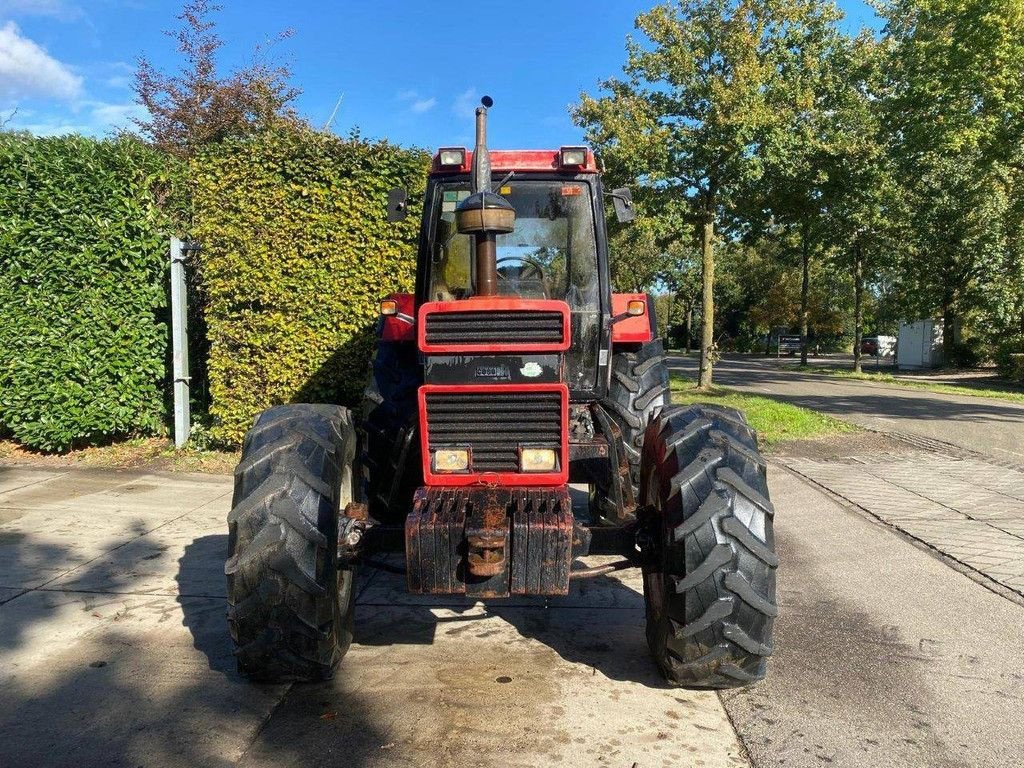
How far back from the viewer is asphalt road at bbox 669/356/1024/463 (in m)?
10.7

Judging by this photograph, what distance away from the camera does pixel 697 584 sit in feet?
10.3

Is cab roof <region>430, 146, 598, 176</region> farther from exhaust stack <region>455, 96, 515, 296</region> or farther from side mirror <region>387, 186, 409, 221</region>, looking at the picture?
exhaust stack <region>455, 96, 515, 296</region>

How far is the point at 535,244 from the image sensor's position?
4695 millimetres

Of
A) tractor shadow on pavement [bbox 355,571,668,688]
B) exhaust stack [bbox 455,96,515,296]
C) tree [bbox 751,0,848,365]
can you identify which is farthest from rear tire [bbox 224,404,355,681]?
tree [bbox 751,0,848,365]

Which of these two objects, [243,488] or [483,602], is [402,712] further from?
[483,602]

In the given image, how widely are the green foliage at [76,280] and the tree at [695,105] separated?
8.32 metres

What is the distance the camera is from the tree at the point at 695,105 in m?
13.5

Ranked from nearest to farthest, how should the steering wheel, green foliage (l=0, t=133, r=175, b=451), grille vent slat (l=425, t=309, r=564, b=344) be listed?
1. grille vent slat (l=425, t=309, r=564, b=344)
2. the steering wheel
3. green foliage (l=0, t=133, r=175, b=451)

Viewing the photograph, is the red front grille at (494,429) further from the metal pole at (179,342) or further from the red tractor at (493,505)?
the metal pole at (179,342)

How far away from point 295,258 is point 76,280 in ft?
7.84

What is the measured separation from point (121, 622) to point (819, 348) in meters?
49.3

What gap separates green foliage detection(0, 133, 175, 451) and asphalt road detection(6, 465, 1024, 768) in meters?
3.25

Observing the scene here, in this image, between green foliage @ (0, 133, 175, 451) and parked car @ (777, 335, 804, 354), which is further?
parked car @ (777, 335, 804, 354)

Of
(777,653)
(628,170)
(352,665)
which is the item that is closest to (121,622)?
(352,665)
